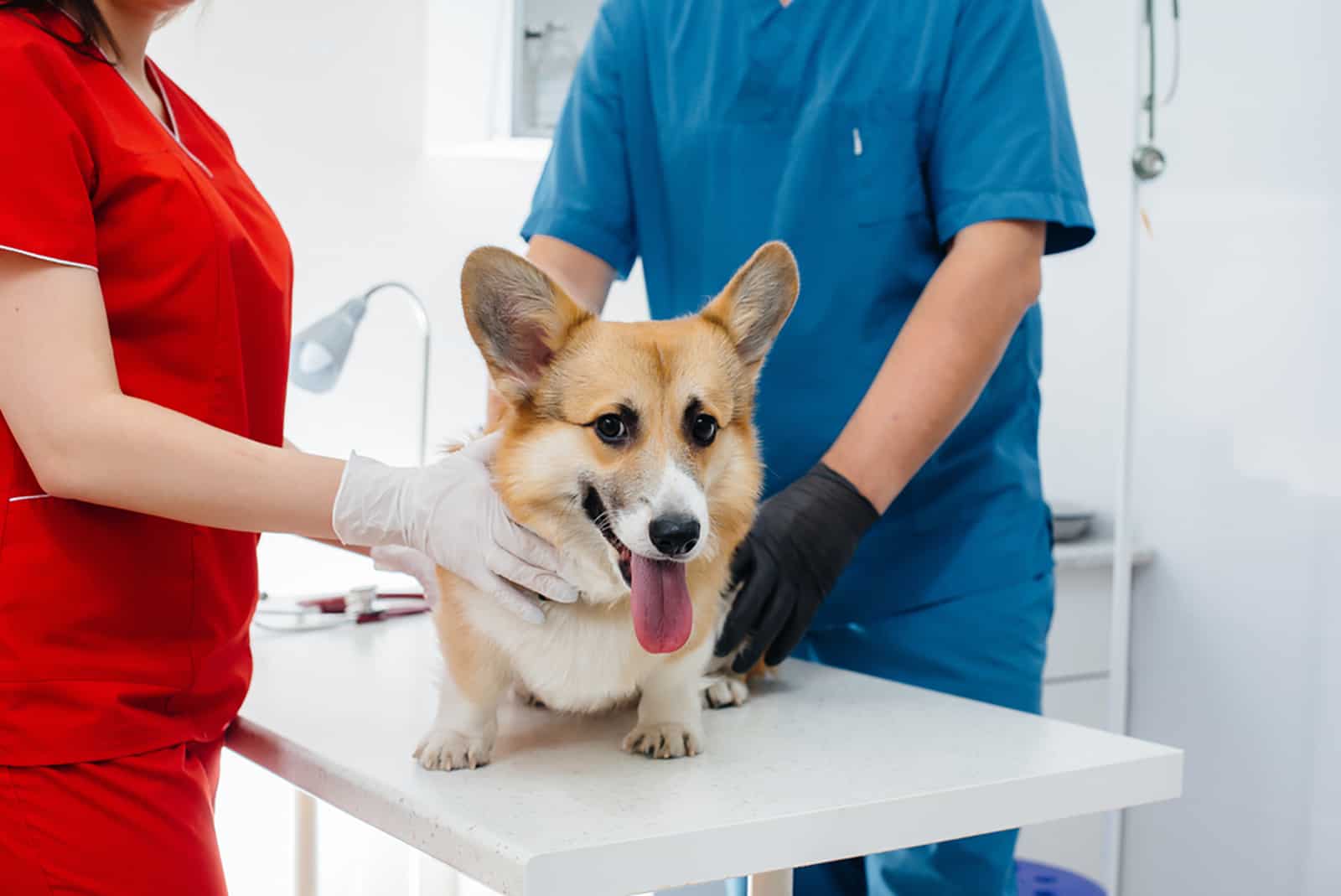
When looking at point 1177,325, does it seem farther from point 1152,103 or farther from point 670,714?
point 670,714

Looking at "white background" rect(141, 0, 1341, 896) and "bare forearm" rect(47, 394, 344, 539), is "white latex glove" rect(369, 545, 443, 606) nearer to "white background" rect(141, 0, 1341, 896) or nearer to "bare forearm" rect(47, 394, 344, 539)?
"bare forearm" rect(47, 394, 344, 539)

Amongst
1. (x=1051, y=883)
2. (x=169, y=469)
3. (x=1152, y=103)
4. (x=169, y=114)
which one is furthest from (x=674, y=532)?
(x=1152, y=103)

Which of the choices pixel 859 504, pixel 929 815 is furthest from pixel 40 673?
pixel 859 504

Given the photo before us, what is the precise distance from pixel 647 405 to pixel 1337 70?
1828mm

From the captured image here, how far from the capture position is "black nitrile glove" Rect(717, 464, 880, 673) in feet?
4.07

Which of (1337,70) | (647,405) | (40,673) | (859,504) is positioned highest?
(1337,70)

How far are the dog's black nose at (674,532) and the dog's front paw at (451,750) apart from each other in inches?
10.2

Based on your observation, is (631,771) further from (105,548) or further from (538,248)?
(538,248)

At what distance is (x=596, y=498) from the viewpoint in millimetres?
1049

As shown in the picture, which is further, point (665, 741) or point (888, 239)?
point (888, 239)

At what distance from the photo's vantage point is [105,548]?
3.03 ft

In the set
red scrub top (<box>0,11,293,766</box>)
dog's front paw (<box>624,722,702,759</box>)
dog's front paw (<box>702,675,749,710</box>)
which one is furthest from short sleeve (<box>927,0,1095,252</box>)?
red scrub top (<box>0,11,293,766</box>)

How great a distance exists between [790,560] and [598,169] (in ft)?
2.24

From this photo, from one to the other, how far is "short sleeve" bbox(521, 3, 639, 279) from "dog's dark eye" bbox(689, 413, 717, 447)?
61cm
